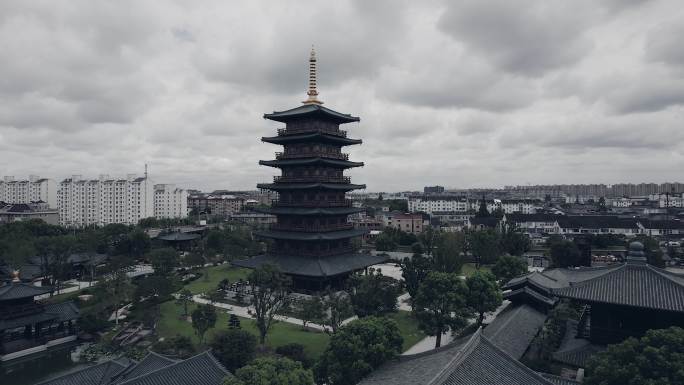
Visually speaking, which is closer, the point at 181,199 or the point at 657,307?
the point at 657,307

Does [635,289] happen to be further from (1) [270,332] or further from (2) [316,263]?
(2) [316,263]

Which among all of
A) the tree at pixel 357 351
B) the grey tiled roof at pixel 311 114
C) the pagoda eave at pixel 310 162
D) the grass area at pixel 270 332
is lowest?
the grass area at pixel 270 332

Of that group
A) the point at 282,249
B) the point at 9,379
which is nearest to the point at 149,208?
the point at 282,249

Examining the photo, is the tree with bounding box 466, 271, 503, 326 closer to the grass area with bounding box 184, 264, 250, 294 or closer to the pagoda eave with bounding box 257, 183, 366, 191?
the pagoda eave with bounding box 257, 183, 366, 191

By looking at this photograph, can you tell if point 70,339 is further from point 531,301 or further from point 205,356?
point 531,301

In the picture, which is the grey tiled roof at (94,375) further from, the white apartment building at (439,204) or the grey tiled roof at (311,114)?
the white apartment building at (439,204)

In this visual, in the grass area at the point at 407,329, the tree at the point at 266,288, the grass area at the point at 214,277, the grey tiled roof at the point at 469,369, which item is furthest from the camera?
the grass area at the point at 214,277

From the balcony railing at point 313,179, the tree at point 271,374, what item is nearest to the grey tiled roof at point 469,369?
the tree at point 271,374
